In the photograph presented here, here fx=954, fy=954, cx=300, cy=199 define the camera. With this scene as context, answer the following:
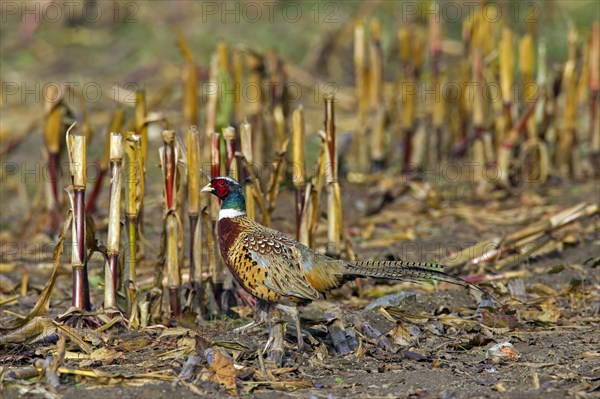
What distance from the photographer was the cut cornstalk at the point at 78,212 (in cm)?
543

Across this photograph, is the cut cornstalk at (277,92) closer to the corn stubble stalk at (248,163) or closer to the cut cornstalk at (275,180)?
the cut cornstalk at (275,180)

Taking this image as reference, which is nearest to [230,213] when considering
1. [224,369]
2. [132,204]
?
[132,204]

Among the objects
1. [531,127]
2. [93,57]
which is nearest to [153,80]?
[93,57]

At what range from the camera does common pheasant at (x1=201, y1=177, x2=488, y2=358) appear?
17.6 feet

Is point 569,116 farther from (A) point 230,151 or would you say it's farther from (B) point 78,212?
(B) point 78,212

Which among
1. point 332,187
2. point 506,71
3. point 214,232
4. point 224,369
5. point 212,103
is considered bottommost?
point 224,369

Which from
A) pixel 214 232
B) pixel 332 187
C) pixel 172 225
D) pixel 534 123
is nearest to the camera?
pixel 172 225

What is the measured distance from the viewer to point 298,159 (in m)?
6.38

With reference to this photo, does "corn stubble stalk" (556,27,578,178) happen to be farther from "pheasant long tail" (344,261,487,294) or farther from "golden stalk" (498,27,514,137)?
"pheasant long tail" (344,261,487,294)

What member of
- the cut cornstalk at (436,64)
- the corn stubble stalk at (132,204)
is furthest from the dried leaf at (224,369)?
the cut cornstalk at (436,64)

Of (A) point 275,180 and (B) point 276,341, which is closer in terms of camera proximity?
(B) point 276,341

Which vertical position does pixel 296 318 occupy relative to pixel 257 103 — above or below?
below

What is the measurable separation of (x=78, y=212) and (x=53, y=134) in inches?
100

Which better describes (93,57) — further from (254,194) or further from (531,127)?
(254,194)
